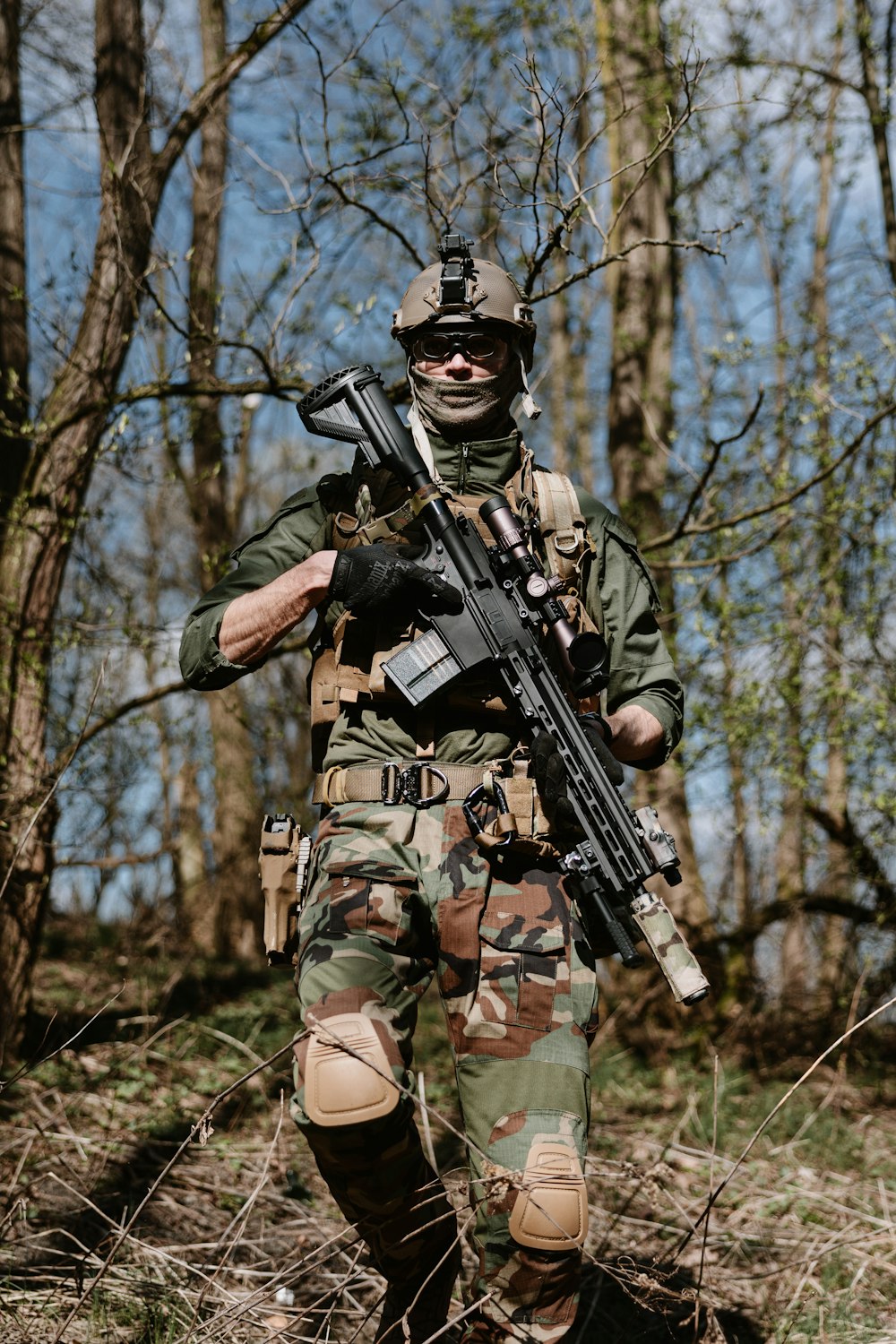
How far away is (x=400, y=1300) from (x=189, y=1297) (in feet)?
2.01

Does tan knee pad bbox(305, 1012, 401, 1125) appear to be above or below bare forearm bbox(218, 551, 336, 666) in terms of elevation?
below

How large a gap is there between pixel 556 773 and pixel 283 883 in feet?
2.30

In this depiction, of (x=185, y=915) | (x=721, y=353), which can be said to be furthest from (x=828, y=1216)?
(x=185, y=915)

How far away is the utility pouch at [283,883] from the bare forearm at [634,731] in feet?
2.54

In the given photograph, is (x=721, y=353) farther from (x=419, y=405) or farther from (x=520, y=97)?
(x=419, y=405)

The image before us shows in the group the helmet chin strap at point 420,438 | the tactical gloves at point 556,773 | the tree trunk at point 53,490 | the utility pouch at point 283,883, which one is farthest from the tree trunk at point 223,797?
the tactical gloves at point 556,773

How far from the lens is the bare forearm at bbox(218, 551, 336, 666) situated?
2672 millimetres

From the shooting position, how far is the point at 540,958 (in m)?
2.61

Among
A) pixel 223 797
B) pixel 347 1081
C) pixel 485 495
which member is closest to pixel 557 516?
pixel 485 495

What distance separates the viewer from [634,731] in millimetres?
2900

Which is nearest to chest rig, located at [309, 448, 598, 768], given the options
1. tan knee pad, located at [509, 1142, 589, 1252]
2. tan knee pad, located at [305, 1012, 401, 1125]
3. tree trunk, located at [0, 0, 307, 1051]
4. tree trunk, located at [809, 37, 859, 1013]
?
tan knee pad, located at [305, 1012, 401, 1125]

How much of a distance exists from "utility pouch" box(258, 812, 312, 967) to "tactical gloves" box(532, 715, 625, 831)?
22.7 inches

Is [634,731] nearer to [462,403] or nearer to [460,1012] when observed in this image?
[460,1012]

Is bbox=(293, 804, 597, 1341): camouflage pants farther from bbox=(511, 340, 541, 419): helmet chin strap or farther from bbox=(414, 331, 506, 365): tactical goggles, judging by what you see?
bbox=(414, 331, 506, 365): tactical goggles
